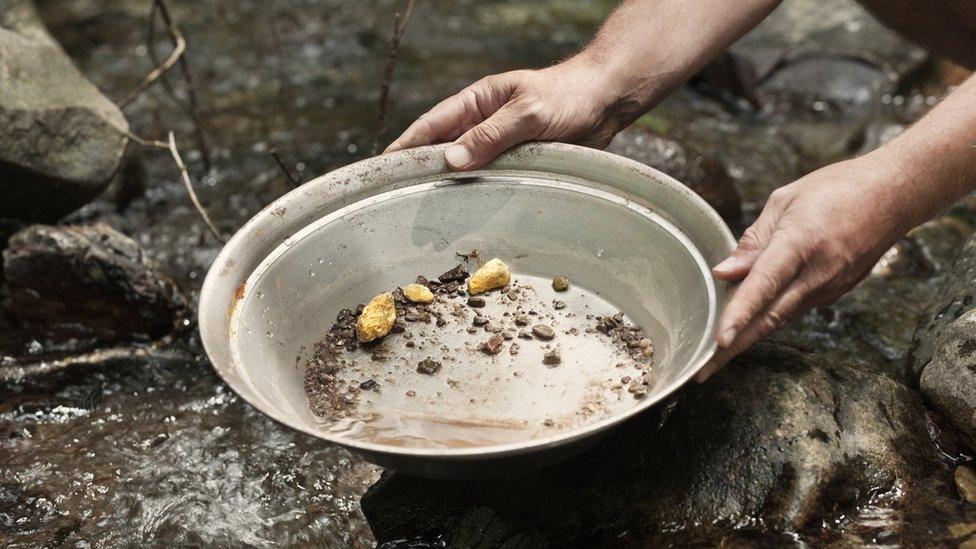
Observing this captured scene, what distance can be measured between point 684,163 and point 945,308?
5.49 ft


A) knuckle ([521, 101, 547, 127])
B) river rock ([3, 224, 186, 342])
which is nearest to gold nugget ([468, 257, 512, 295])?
knuckle ([521, 101, 547, 127])

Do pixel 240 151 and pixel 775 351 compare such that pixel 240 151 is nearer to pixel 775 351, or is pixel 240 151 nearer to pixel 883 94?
pixel 775 351

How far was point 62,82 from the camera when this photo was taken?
3928 mm

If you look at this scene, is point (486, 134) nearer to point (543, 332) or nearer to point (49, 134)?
point (543, 332)

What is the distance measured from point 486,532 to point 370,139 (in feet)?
11.1

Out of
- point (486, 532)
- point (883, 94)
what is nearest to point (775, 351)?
point (486, 532)

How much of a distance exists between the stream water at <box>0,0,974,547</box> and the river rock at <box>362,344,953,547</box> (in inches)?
16.6

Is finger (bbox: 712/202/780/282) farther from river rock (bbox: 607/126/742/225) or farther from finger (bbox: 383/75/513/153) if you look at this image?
river rock (bbox: 607/126/742/225)

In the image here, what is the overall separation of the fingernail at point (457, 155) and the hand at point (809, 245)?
89cm

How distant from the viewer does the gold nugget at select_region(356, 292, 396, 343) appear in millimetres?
2383

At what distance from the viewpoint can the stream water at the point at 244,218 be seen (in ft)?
8.76

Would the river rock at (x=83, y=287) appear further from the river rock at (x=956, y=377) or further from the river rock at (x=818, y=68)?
the river rock at (x=818, y=68)

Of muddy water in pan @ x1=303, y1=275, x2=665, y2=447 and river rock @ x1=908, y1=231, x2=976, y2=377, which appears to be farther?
river rock @ x1=908, y1=231, x2=976, y2=377

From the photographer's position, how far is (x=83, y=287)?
351cm
